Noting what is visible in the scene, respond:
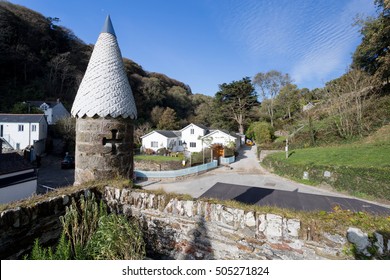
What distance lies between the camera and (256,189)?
13391 mm

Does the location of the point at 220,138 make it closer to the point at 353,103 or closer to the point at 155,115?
the point at 353,103

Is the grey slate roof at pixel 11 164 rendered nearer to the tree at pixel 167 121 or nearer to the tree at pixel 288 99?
the tree at pixel 167 121

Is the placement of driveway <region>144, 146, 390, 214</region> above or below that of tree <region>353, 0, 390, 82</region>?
below

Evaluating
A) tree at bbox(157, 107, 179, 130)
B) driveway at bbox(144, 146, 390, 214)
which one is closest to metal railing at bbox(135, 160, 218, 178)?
driveway at bbox(144, 146, 390, 214)

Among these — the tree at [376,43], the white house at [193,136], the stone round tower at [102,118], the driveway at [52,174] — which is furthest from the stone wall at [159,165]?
the tree at [376,43]

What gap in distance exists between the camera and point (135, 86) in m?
51.2

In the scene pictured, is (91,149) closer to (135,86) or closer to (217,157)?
(217,157)

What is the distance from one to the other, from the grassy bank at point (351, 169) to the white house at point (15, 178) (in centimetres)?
2153

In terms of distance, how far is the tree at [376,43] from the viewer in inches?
829

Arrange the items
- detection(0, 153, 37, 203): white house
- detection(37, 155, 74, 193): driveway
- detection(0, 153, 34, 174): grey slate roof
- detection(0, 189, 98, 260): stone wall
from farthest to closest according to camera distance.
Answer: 1. detection(37, 155, 74, 193): driveway
2. detection(0, 153, 34, 174): grey slate roof
3. detection(0, 153, 37, 203): white house
4. detection(0, 189, 98, 260): stone wall

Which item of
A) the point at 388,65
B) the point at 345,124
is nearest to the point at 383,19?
the point at 388,65

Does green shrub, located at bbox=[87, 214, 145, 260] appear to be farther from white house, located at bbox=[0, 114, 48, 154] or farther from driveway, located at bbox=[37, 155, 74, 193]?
white house, located at bbox=[0, 114, 48, 154]

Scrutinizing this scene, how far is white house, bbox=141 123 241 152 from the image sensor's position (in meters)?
32.3

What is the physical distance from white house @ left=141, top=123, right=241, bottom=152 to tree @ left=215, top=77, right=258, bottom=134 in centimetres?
1247
